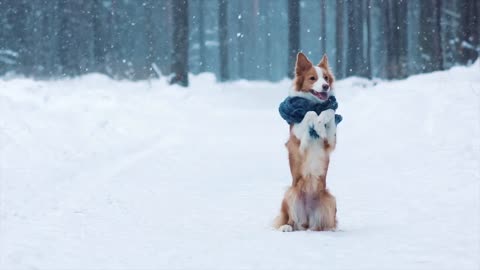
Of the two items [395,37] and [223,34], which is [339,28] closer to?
[395,37]

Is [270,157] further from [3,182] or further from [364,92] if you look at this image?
[364,92]

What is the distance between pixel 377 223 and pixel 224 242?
5.90ft

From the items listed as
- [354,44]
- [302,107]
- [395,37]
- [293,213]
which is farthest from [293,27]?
[293,213]

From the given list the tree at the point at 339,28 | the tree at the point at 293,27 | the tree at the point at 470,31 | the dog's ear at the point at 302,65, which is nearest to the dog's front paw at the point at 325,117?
the dog's ear at the point at 302,65

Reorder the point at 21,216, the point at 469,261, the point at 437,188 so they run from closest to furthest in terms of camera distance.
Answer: the point at 469,261 → the point at 21,216 → the point at 437,188

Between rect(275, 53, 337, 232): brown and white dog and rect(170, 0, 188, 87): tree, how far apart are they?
711 inches

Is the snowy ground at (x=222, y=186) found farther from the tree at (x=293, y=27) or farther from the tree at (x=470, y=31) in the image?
the tree at (x=293, y=27)

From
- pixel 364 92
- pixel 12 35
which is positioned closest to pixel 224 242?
pixel 364 92

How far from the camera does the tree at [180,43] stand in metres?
23.8

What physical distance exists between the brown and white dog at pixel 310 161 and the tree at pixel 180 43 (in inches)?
711

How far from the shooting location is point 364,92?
18.9 metres

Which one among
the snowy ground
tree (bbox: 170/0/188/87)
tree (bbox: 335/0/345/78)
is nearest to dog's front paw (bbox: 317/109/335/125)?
the snowy ground

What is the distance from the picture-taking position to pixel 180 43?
24297 mm

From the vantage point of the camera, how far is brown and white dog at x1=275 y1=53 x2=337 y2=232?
5.86m
